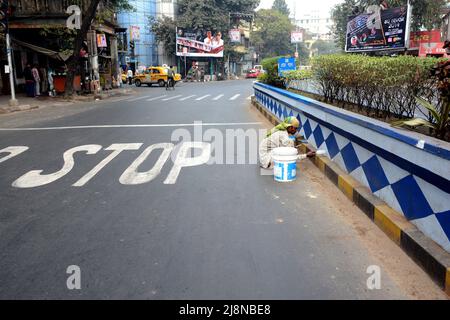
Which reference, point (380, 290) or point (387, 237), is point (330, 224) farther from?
point (380, 290)

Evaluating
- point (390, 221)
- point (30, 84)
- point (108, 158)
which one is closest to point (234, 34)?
point (30, 84)

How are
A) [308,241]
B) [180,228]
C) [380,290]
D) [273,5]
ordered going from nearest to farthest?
[380,290]
[308,241]
[180,228]
[273,5]

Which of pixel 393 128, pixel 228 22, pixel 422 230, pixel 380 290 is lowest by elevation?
pixel 380 290

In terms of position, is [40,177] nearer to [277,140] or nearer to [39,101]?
[277,140]

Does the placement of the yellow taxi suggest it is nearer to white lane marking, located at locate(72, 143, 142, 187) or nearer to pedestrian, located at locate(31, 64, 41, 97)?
pedestrian, located at locate(31, 64, 41, 97)

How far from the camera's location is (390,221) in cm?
411

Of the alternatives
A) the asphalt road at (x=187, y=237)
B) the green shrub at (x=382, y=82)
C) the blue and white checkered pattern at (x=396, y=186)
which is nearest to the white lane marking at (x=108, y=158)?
the asphalt road at (x=187, y=237)

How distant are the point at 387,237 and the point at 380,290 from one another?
1070 millimetres

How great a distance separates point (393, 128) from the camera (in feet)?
14.5

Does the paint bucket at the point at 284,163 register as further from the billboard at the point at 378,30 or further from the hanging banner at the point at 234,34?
the hanging banner at the point at 234,34

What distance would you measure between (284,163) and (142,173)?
224 centimetres

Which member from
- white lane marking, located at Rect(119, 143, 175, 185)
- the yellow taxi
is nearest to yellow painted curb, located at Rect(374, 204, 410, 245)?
white lane marking, located at Rect(119, 143, 175, 185)

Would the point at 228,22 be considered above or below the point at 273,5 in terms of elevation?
below

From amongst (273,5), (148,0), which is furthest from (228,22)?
(273,5)
